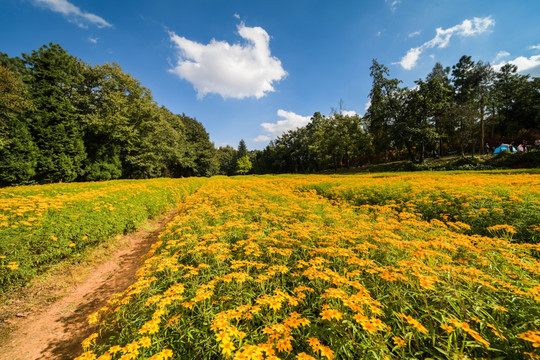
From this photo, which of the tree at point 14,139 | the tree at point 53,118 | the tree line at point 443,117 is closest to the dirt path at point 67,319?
the tree at point 14,139

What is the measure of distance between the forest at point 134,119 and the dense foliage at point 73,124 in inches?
3.7

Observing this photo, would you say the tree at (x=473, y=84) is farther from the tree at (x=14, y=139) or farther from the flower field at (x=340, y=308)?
the tree at (x=14, y=139)

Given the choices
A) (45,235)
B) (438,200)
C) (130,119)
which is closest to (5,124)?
(130,119)

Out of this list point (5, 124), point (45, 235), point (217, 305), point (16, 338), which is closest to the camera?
point (217, 305)

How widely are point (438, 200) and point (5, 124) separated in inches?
1188

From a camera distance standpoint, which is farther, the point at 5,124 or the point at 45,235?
the point at 5,124

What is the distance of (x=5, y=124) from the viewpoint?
16125 millimetres

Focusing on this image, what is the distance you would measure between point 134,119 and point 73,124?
6.82 metres

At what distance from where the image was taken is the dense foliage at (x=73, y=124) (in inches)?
657

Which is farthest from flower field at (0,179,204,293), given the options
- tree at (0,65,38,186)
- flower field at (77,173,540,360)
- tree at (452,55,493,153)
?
tree at (452,55,493,153)

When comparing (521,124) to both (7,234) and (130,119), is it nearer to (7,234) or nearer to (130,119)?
(7,234)

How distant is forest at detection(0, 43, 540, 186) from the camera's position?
18.1 metres

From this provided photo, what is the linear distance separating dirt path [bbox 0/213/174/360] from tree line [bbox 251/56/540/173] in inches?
1198

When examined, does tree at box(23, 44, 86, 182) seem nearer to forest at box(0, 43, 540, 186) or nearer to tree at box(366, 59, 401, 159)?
forest at box(0, 43, 540, 186)
